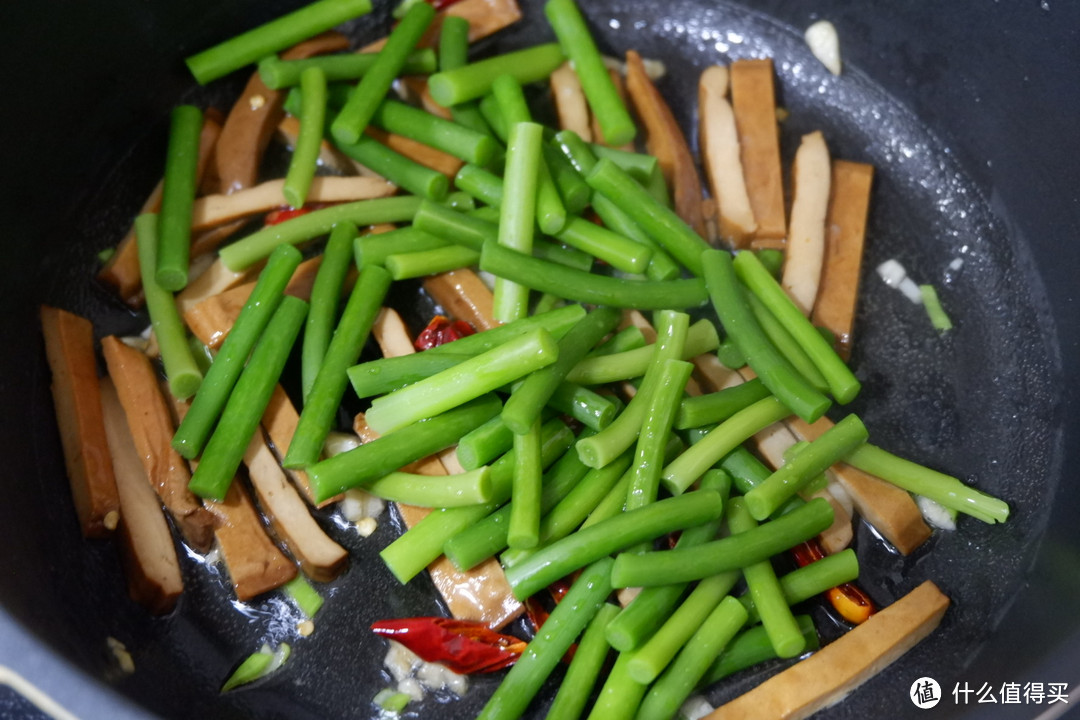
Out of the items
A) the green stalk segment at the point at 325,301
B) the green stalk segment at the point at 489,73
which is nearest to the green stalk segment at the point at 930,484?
the green stalk segment at the point at 325,301

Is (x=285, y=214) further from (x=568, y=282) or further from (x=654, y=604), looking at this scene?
(x=654, y=604)

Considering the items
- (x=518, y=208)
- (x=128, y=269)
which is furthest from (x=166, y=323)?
(x=518, y=208)

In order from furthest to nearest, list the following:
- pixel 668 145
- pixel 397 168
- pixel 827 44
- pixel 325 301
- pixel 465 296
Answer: pixel 827 44 < pixel 668 145 < pixel 397 168 < pixel 465 296 < pixel 325 301

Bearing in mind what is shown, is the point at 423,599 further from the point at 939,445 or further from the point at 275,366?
the point at 939,445

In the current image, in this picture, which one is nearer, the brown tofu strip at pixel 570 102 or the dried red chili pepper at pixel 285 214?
the dried red chili pepper at pixel 285 214

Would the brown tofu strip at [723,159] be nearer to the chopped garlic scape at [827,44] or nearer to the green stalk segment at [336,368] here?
the chopped garlic scape at [827,44]
